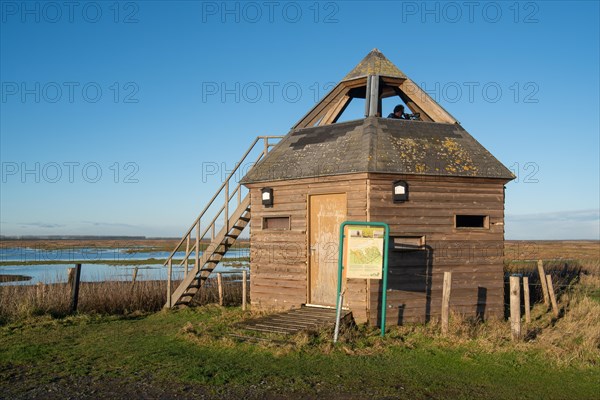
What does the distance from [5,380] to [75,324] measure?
19.1 feet

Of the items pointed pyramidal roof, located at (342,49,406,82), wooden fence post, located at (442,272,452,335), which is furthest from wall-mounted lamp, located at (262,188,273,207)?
wooden fence post, located at (442,272,452,335)

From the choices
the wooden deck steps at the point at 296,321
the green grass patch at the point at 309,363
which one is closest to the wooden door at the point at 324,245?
the wooden deck steps at the point at 296,321

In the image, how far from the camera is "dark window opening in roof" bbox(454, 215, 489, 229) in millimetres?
15406

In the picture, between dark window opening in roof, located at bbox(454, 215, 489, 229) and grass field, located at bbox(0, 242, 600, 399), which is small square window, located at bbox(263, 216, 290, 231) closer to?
grass field, located at bbox(0, 242, 600, 399)

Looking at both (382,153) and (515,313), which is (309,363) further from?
(382,153)

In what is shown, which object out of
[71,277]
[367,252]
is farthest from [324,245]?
[71,277]

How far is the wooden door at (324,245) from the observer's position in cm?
1513

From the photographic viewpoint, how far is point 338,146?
15906 millimetres

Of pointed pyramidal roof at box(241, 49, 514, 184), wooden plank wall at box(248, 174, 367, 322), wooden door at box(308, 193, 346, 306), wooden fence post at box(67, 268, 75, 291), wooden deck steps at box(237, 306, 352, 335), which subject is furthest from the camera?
A: wooden fence post at box(67, 268, 75, 291)

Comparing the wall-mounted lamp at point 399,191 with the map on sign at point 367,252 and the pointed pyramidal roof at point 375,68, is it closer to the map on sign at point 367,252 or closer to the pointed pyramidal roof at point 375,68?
the map on sign at point 367,252

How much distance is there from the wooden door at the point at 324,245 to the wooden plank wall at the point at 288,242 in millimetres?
154

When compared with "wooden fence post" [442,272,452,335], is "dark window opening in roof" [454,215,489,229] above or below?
above

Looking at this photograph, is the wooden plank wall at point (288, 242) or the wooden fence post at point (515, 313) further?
the wooden plank wall at point (288, 242)

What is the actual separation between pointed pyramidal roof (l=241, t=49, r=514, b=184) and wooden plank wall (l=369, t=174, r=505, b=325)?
41 cm
